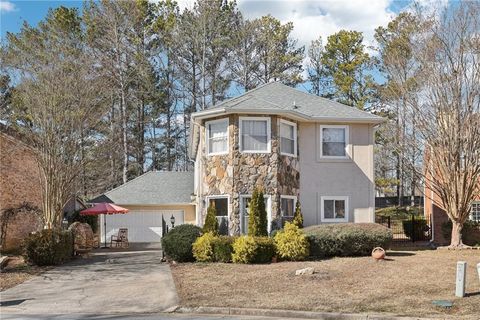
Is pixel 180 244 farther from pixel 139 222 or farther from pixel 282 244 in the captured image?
pixel 139 222

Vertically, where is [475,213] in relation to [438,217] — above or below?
above

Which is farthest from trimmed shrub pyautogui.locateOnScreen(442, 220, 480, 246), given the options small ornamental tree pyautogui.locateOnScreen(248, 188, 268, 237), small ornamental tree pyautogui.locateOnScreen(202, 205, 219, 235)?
small ornamental tree pyautogui.locateOnScreen(202, 205, 219, 235)

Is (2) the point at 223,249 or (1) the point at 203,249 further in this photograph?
(1) the point at 203,249

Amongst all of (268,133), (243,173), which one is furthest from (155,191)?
(268,133)

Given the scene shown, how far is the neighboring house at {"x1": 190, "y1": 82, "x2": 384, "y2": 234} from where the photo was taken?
2103cm

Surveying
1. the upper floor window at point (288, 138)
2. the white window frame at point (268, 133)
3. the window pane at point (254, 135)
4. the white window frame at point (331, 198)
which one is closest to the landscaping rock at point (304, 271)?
the white window frame at point (268, 133)

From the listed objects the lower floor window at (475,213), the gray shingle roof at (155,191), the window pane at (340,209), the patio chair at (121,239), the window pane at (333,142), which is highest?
the window pane at (333,142)

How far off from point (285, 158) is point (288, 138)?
94cm

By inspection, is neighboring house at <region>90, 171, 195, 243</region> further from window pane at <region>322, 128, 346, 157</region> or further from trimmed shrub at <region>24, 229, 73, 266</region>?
trimmed shrub at <region>24, 229, 73, 266</region>

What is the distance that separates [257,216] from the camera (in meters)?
19.8

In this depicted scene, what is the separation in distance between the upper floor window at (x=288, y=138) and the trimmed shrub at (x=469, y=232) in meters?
8.54

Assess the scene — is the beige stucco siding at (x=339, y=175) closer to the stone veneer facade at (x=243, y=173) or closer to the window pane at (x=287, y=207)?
the window pane at (x=287, y=207)

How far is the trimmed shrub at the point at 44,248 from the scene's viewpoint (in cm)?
1877

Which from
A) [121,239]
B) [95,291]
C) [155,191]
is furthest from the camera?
[155,191]
